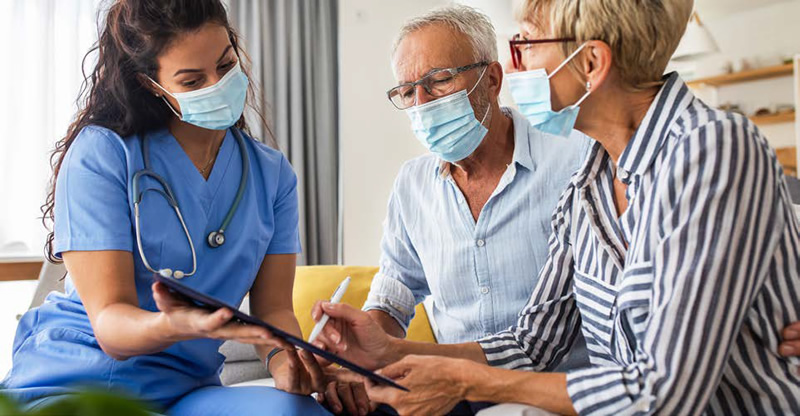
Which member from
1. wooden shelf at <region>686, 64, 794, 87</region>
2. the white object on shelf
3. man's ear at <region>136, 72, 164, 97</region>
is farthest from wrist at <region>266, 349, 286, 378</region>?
wooden shelf at <region>686, 64, 794, 87</region>

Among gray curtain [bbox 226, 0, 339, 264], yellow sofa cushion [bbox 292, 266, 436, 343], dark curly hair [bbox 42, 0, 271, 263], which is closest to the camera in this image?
dark curly hair [bbox 42, 0, 271, 263]

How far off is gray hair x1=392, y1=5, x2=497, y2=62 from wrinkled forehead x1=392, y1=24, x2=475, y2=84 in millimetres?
11

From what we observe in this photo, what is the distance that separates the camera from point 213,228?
1330mm

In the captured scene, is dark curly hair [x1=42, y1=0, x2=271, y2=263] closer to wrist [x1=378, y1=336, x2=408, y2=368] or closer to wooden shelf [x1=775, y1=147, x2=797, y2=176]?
wrist [x1=378, y1=336, x2=408, y2=368]

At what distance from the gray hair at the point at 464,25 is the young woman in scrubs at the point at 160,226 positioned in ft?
1.35

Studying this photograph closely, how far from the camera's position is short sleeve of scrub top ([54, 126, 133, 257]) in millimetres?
1193

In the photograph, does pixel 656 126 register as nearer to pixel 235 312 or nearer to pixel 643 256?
pixel 643 256

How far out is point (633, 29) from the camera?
1.05 meters

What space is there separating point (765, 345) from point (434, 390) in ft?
1.56

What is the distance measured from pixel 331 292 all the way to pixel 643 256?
1605 mm

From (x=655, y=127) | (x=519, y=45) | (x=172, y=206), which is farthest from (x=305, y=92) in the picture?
(x=655, y=127)

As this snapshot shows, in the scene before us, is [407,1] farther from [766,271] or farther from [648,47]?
[766,271]

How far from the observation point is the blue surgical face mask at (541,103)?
1164 millimetres

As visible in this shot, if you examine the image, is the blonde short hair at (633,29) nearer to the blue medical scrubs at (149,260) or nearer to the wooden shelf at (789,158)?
the blue medical scrubs at (149,260)
